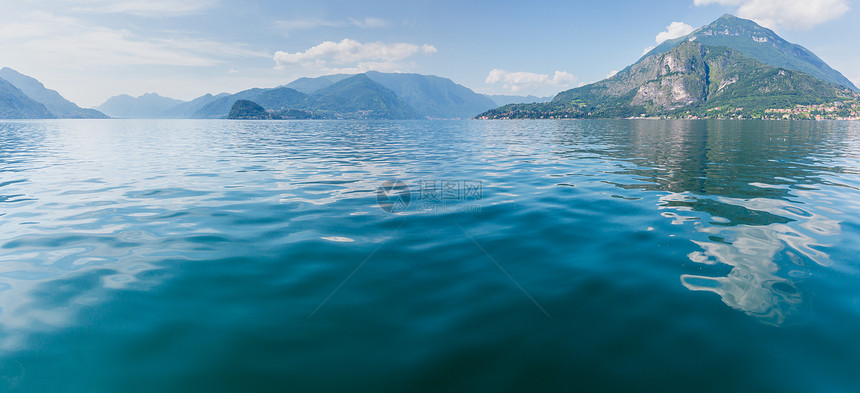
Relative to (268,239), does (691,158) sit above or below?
above

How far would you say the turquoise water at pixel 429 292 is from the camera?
4.90 metres

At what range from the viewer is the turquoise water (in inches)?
193

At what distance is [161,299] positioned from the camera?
689cm

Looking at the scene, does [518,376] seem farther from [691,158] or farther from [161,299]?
[691,158]

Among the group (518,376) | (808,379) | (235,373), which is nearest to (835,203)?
(808,379)

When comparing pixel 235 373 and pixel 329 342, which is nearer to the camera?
pixel 235 373

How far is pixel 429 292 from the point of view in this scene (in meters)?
7.08

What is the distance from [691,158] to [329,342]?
109ft

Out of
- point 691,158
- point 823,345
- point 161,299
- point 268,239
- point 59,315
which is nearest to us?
point 823,345

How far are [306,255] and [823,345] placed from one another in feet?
32.9

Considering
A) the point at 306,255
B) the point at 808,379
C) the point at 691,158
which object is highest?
the point at 691,158

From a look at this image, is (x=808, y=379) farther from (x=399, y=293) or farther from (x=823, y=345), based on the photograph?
(x=399, y=293)

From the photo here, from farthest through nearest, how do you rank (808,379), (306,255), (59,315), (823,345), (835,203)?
(835,203), (306,255), (59,315), (823,345), (808,379)

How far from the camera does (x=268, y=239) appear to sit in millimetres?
10102
